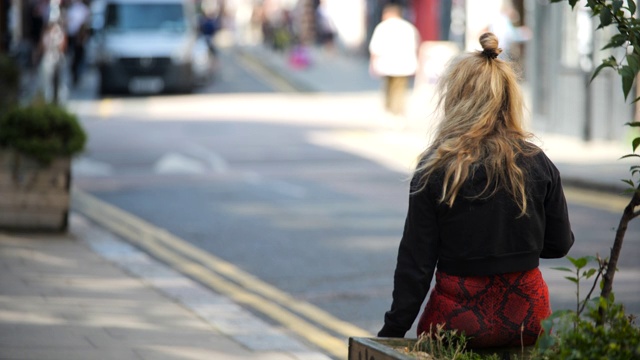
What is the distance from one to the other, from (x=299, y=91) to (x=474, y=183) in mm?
28353

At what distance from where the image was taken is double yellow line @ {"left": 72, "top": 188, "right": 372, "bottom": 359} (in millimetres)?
7453

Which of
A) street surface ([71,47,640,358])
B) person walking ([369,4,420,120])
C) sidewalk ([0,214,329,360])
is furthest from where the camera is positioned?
person walking ([369,4,420,120])

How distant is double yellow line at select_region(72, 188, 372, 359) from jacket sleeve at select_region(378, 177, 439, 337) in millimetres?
2757

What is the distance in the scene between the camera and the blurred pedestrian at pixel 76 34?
3088 centimetres

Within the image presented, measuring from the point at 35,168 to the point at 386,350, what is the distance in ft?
23.8

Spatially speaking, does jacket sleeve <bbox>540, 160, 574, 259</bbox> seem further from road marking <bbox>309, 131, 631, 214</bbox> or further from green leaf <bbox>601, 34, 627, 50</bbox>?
road marking <bbox>309, 131, 631, 214</bbox>

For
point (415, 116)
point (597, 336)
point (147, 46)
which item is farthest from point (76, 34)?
point (597, 336)

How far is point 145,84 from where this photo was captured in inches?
1156

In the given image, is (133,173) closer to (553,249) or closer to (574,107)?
(574,107)

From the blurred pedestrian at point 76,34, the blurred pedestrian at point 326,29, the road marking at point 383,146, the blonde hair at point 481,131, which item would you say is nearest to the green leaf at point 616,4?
the blonde hair at point 481,131

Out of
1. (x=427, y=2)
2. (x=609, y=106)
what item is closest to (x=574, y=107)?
(x=609, y=106)

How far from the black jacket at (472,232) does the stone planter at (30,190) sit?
6947mm

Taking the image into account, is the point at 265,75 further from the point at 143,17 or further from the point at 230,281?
the point at 230,281

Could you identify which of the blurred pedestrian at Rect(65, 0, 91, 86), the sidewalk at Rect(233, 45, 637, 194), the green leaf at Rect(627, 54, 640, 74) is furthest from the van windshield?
the green leaf at Rect(627, 54, 640, 74)
